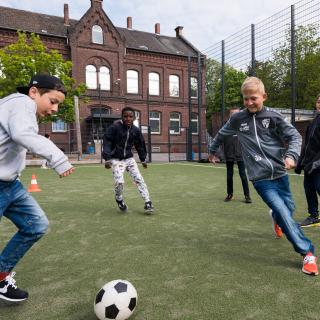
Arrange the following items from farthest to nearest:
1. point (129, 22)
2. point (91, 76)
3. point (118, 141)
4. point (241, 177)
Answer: point (129, 22) → point (91, 76) → point (241, 177) → point (118, 141)

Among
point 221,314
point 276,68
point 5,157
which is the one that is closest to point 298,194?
point 221,314

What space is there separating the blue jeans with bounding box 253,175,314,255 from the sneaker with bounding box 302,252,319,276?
5 centimetres

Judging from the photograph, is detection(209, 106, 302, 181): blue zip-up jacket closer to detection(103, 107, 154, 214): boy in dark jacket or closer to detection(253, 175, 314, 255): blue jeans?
detection(253, 175, 314, 255): blue jeans

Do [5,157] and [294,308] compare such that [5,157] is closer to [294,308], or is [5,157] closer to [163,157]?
[294,308]

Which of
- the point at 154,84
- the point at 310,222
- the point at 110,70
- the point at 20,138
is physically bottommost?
the point at 310,222

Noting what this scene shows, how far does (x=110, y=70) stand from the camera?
3206 cm

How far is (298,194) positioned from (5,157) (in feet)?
23.5

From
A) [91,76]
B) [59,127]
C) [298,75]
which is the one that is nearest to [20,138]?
[59,127]

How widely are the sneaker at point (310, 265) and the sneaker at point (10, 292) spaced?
2552 mm

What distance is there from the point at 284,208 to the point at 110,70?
100 feet

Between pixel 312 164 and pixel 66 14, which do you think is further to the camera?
pixel 66 14

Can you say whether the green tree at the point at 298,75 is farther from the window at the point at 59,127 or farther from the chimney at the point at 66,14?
the chimney at the point at 66,14

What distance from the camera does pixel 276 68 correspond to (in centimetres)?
3080

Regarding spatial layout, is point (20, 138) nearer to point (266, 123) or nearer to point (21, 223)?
point (21, 223)
